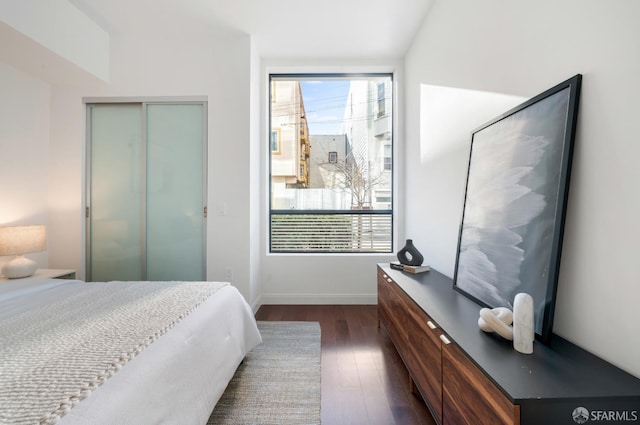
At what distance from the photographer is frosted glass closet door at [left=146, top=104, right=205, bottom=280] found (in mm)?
3146

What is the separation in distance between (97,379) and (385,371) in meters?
1.74

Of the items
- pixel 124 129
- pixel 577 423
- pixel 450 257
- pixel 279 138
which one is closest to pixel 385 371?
pixel 450 257

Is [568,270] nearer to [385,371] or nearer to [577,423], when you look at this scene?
[577,423]

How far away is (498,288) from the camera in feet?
4.76

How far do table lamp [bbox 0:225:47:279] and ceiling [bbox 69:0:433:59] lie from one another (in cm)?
209

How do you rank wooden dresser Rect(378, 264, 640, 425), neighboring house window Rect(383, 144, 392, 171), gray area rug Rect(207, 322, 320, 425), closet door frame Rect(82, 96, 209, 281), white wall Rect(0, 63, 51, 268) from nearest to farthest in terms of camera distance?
wooden dresser Rect(378, 264, 640, 425) < gray area rug Rect(207, 322, 320, 425) < white wall Rect(0, 63, 51, 268) < closet door frame Rect(82, 96, 209, 281) < neighboring house window Rect(383, 144, 392, 171)

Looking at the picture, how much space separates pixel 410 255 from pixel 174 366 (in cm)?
211

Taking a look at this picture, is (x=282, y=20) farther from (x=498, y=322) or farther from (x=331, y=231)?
(x=498, y=322)

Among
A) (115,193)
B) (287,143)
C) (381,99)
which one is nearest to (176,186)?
(115,193)

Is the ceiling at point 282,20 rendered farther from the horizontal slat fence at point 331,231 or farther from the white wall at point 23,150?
the horizontal slat fence at point 331,231

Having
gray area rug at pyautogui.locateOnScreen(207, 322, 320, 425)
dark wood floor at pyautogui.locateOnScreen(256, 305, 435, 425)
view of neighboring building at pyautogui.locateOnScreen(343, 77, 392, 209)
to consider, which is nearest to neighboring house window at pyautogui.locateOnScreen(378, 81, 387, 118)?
view of neighboring building at pyautogui.locateOnScreen(343, 77, 392, 209)

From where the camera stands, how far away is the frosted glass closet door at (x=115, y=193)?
10.4 ft

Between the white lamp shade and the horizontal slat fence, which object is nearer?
the white lamp shade

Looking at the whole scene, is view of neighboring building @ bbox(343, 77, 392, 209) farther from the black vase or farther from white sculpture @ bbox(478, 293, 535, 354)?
white sculpture @ bbox(478, 293, 535, 354)
